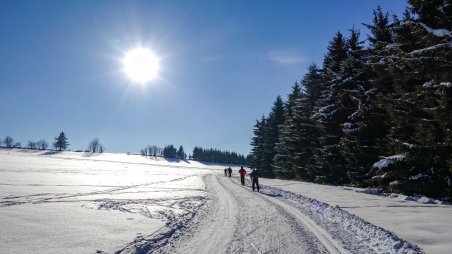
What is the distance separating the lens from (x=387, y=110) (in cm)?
1777

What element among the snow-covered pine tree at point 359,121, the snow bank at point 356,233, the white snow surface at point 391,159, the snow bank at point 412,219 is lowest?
the snow bank at point 356,233

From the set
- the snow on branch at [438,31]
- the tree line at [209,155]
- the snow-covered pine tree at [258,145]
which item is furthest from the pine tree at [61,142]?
the snow on branch at [438,31]

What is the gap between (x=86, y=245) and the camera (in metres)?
7.64

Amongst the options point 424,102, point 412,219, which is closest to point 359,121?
point 424,102

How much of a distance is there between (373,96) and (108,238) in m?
20.1

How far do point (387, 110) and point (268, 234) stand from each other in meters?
11.5

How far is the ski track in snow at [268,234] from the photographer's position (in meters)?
7.98

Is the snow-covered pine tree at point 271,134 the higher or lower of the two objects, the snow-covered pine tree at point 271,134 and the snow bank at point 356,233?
the higher

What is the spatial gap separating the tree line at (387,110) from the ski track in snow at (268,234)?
17.0 feet

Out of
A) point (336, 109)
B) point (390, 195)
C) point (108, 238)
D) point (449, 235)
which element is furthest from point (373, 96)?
point (108, 238)

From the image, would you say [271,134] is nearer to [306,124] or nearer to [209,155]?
[306,124]

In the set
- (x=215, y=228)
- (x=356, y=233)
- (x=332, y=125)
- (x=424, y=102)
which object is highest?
(x=332, y=125)

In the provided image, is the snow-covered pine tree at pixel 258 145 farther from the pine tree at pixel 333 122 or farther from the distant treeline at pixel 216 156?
the distant treeline at pixel 216 156

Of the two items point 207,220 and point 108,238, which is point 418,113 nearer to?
point 207,220
